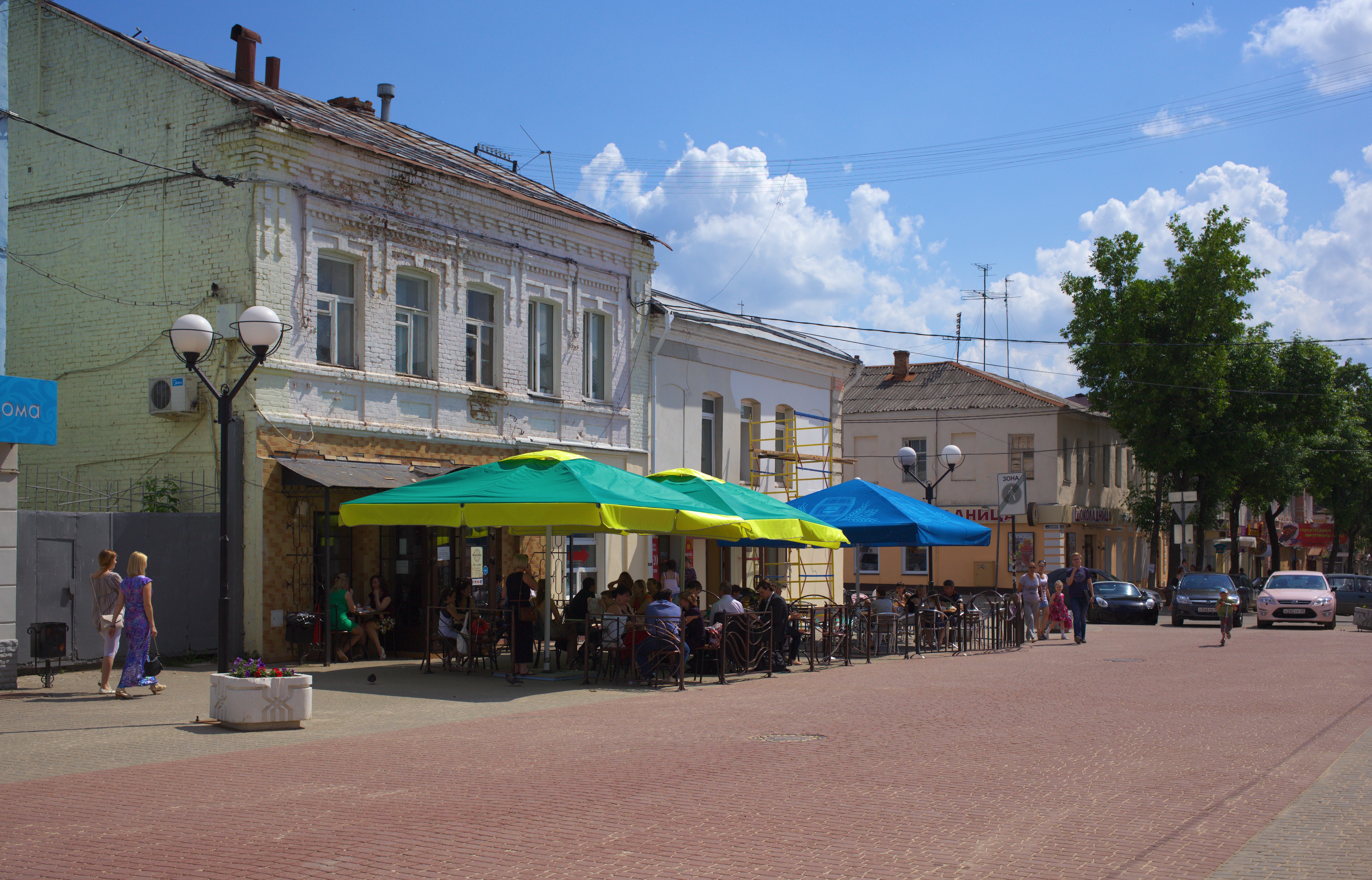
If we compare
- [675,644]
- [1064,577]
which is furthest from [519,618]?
[1064,577]

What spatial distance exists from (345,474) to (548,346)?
20.2 ft

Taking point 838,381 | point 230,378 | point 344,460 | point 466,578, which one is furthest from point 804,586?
point 230,378

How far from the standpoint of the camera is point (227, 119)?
17156mm

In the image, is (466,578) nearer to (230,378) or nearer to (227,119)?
(230,378)

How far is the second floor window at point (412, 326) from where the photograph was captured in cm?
1947

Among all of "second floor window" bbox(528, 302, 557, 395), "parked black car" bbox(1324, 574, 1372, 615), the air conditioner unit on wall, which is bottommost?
"parked black car" bbox(1324, 574, 1372, 615)

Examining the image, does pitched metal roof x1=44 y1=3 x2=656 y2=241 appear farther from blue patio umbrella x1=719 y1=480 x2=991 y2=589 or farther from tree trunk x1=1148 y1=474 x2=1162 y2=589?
tree trunk x1=1148 y1=474 x2=1162 y2=589

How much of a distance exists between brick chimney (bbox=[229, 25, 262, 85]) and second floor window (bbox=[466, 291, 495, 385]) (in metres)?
5.07

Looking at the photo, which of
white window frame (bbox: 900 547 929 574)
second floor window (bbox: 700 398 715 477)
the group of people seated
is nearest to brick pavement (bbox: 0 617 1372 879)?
the group of people seated

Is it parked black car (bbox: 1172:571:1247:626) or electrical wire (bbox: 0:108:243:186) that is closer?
electrical wire (bbox: 0:108:243:186)

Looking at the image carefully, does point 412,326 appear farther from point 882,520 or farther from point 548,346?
point 882,520

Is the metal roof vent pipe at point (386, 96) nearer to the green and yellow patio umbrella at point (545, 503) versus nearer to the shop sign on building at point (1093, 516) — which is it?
the green and yellow patio umbrella at point (545, 503)

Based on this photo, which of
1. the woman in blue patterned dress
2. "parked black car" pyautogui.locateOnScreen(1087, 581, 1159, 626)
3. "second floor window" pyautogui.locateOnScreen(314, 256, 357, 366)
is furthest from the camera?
"parked black car" pyautogui.locateOnScreen(1087, 581, 1159, 626)

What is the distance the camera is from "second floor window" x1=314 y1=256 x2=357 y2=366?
1817cm
